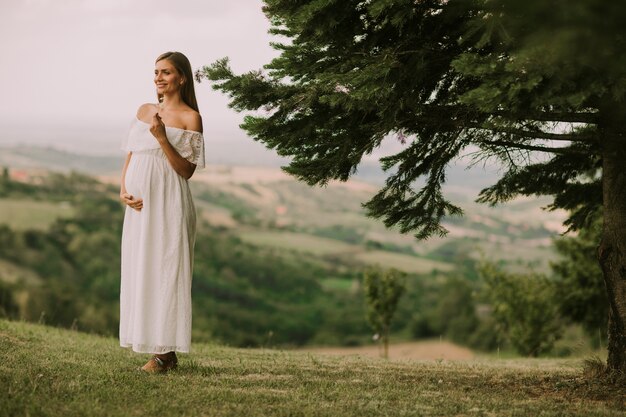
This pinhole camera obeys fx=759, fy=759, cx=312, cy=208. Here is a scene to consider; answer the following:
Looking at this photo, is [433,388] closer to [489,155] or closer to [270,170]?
[489,155]

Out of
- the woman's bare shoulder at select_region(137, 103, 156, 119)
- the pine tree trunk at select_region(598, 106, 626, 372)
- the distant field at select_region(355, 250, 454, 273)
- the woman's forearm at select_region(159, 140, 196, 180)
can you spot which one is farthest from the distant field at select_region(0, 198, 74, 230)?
the pine tree trunk at select_region(598, 106, 626, 372)

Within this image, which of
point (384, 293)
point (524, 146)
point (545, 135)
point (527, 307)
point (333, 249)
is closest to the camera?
point (545, 135)

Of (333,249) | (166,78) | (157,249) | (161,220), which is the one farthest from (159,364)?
(333,249)

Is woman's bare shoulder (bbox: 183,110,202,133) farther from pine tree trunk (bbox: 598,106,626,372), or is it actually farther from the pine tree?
pine tree trunk (bbox: 598,106,626,372)

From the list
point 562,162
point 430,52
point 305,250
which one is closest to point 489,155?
point 562,162

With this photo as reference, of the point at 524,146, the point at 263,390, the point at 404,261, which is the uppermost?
the point at 404,261

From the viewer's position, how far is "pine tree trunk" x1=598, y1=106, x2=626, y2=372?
7238 mm

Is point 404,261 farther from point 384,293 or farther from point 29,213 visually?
point 384,293

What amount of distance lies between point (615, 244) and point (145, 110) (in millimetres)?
4613

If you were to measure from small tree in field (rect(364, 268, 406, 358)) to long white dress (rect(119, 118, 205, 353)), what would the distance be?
1639cm

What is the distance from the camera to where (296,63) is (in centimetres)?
721

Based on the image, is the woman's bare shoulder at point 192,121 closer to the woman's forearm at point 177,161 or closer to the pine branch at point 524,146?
the woman's forearm at point 177,161

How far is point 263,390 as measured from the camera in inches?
239

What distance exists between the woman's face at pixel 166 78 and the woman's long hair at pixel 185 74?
36 millimetres
